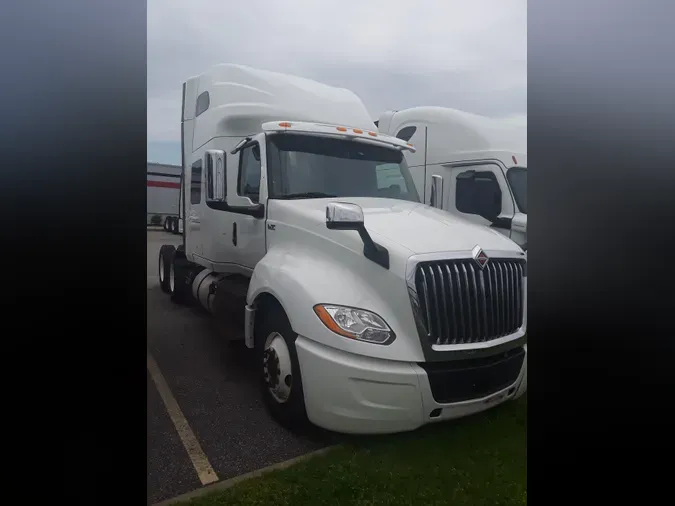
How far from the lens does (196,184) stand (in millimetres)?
1761

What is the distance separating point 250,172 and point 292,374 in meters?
0.92

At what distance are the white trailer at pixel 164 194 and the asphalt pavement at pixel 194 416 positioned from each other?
0.18 feet

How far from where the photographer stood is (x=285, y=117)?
1.91 meters

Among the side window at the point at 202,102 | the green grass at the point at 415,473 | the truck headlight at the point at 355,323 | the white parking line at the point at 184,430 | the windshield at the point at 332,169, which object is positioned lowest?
the green grass at the point at 415,473

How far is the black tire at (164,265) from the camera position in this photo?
1.42m
